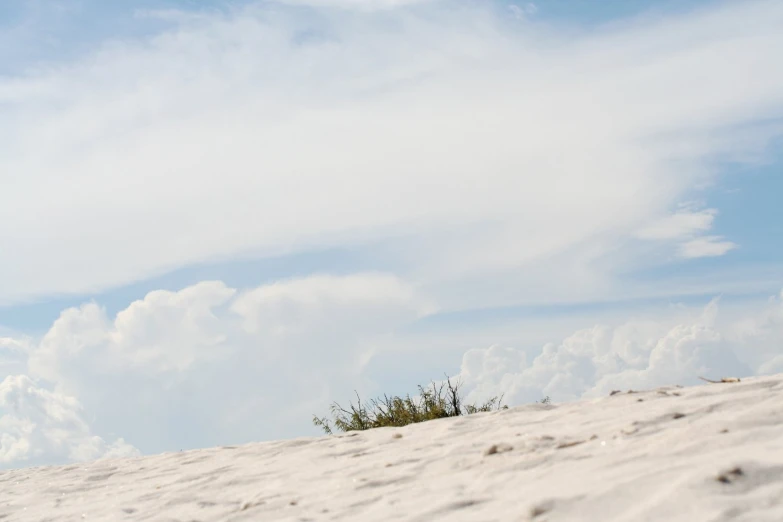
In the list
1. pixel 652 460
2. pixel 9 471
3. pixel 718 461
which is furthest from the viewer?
pixel 9 471

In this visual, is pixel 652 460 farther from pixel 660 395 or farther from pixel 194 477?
pixel 194 477

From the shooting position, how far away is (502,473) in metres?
5.18

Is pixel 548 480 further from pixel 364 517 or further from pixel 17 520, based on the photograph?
pixel 17 520

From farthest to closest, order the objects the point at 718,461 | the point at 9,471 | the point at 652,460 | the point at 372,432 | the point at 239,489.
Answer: the point at 9,471 → the point at 372,432 → the point at 239,489 → the point at 652,460 → the point at 718,461

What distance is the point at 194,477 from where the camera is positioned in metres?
7.43

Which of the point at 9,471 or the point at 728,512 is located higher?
the point at 9,471

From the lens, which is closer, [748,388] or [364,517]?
[364,517]

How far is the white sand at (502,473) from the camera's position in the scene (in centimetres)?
402

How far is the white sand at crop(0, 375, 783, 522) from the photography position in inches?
158

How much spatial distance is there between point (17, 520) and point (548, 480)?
4792 mm

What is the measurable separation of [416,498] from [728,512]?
77.9 inches

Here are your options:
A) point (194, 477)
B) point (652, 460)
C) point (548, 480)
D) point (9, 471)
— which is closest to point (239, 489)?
point (194, 477)

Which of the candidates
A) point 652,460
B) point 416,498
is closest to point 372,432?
point 416,498

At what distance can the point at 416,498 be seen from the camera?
5.07 m
